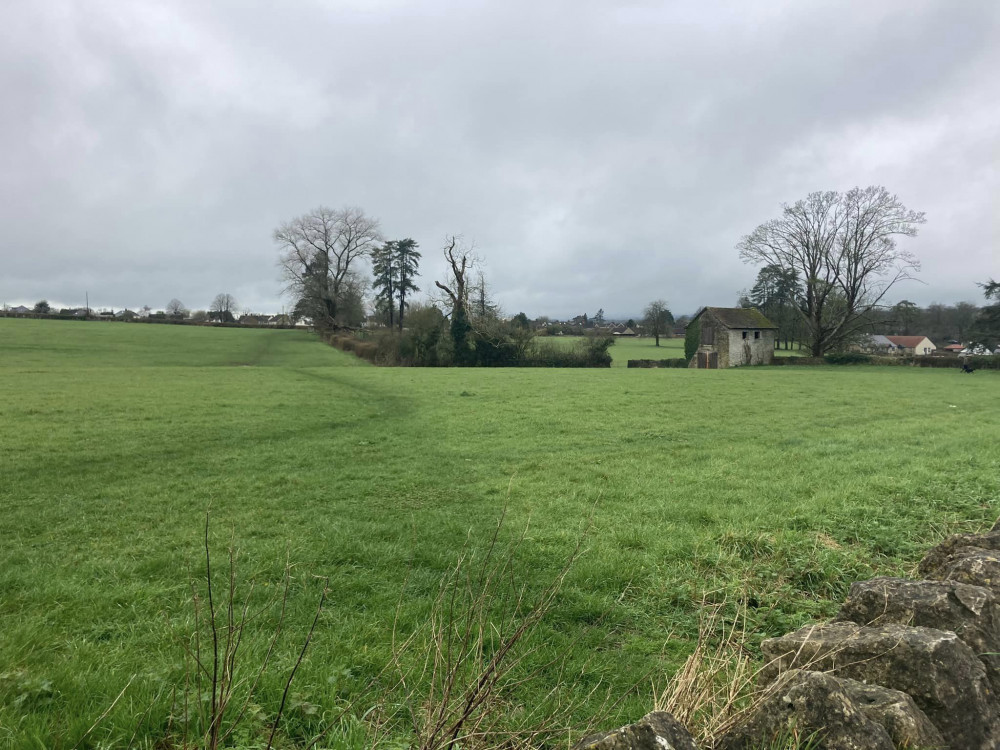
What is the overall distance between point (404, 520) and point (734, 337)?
50.8 m

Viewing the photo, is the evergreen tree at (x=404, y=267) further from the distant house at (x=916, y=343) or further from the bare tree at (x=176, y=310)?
the distant house at (x=916, y=343)

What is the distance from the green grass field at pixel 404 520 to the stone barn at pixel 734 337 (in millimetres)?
34826

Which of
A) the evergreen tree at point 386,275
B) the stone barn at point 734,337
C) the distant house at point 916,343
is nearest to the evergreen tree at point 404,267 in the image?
the evergreen tree at point 386,275

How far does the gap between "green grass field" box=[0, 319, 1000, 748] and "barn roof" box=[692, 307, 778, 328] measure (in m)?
36.6

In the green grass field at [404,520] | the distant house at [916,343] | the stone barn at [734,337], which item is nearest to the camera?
the green grass field at [404,520]

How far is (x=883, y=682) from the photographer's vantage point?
2.37 m

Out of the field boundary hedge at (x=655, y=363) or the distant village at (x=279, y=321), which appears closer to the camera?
the field boundary hedge at (x=655, y=363)

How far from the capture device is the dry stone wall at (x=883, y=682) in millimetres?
1932

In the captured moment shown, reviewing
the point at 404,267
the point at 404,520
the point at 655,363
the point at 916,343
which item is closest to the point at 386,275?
the point at 404,267

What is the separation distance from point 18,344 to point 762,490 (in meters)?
53.2

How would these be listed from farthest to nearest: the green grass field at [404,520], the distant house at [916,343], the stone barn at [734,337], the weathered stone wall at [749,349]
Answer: the distant house at [916,343]
the weathered stone wall at [749,349]
the stone barn at [734,337]
the green grass field at [404,520]

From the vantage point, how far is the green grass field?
3.44 meters

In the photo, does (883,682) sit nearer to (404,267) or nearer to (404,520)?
(404,520)

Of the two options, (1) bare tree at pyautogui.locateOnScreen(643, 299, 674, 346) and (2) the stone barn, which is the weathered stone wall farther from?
(1) bare tree at pyautogui.locateOnScreen(643, 299, 674, 346)
